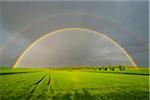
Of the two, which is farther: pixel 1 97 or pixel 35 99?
pixel 1 97

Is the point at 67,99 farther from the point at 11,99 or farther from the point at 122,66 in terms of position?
the point at 122,66

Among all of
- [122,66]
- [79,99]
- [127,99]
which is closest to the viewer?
[79,99]

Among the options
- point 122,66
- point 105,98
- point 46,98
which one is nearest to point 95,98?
point 105,98

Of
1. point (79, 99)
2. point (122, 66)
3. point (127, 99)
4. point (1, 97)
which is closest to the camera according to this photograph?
point (79, 99)

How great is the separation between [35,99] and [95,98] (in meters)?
4.57

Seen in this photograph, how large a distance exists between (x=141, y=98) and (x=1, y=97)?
Answer: 38.4 feet

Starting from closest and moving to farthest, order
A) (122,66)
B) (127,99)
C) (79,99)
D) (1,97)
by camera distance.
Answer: (79,99) → (127,99) → (1,97) → (122,66)

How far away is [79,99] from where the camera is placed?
15.0 meters

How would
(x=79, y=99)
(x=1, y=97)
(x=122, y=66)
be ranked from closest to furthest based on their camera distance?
(x=79, y=99), (x=1, y=97), (x=122, y=66)

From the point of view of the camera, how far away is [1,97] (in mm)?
17656

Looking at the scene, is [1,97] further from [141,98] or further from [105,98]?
[141,98]

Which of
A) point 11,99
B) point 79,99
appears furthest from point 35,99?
point 79,99

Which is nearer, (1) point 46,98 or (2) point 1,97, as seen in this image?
(1) point 46,98

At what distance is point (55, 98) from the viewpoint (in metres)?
15.5
